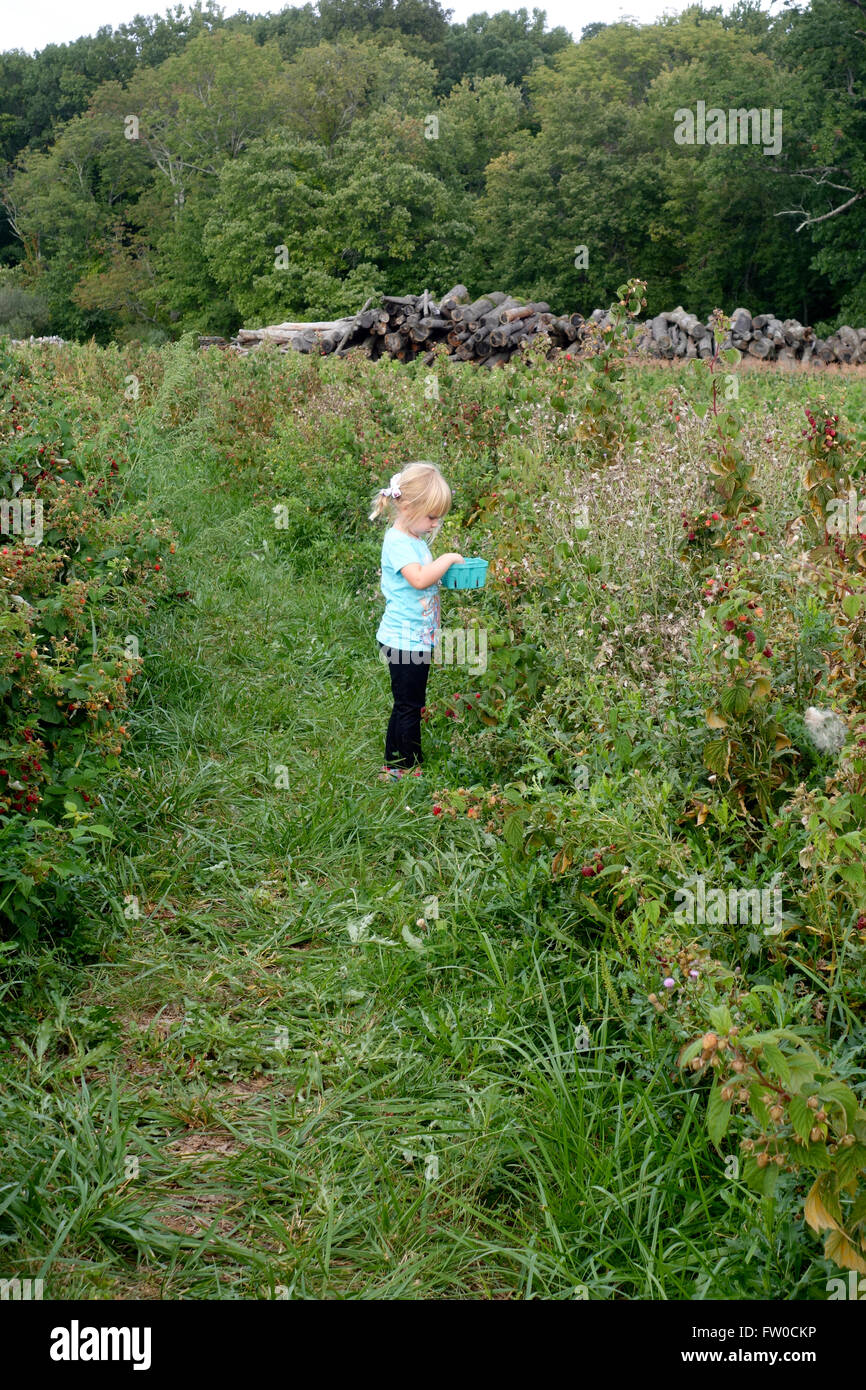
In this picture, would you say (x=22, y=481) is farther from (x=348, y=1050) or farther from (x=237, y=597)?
(x=348, y=1050)

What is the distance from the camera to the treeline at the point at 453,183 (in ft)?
104

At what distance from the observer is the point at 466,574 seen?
4.33 m

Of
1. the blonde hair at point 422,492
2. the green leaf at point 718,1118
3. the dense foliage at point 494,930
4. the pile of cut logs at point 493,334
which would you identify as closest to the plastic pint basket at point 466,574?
the dense foliage at point 494,930

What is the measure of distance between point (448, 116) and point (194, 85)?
13.4 m

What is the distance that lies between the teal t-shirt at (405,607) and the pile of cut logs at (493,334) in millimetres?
9108

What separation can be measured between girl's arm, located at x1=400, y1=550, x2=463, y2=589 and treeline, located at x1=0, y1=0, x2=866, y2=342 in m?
24.0

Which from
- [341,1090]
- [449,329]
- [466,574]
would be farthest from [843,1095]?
[449,329]

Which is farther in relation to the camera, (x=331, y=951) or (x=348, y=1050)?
(x=331, y=951)

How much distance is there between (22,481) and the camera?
4.40 meters

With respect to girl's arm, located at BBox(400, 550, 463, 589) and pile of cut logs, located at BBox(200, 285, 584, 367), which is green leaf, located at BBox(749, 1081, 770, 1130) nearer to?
girl's arm, located at BBox(400, 550, 463, 589)

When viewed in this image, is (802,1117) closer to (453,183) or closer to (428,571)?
(428,571)

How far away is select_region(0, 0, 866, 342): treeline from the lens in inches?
1242

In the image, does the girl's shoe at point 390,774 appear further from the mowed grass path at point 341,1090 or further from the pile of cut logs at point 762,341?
the pile of cut logs at point 762,341

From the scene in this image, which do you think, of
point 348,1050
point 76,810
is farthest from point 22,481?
point 348,1050
